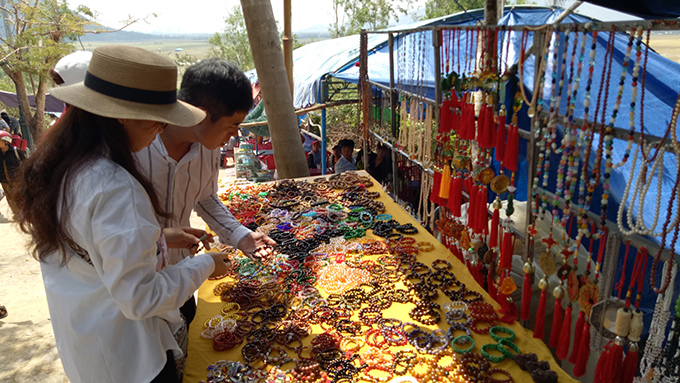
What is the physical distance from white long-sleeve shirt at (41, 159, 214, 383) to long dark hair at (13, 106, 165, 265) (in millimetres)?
30

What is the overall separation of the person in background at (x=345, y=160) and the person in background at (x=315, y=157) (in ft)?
10.2

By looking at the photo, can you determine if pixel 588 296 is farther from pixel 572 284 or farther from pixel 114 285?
pixel 114 285

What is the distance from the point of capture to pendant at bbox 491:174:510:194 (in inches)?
81.3

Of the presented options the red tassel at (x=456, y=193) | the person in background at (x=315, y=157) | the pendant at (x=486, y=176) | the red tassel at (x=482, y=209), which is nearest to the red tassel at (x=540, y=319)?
the red tassel at (x=482, y=209)

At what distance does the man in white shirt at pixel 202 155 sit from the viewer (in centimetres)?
180

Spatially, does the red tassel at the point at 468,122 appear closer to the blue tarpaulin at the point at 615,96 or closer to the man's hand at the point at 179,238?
the blue tarpaulin at the point at 615,96

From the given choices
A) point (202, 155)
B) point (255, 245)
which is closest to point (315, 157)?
point (255, 245)

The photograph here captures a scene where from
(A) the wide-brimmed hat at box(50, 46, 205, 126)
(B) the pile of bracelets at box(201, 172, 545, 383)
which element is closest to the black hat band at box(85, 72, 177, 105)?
(A) the wide-brimmed hat at box(50, 46, 205, 126)

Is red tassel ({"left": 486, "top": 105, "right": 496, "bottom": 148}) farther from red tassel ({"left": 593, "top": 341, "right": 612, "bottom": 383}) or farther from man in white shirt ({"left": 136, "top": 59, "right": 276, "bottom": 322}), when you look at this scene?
man in white shirt ({"left": 136, "top": 59, "right": 276, "bottom": 322})

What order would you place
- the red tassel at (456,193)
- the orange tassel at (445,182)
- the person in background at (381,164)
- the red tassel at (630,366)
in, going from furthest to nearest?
the person in background at (381,164) → the orange tassel at (445,182) → the red tassel at (456,193) → the red tassel at (630,366)

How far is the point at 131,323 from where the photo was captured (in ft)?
4.40

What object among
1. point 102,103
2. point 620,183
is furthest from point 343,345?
point 620,183

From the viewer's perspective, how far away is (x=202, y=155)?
211cm

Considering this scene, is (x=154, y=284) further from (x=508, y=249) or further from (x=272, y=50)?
(x=272, y=50)
